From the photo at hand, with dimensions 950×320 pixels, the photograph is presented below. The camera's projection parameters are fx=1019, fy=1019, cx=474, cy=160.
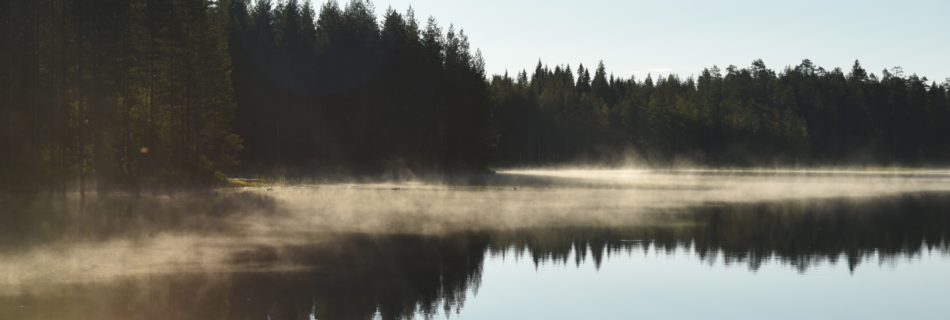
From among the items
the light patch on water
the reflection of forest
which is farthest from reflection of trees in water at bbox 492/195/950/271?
the light patch on water

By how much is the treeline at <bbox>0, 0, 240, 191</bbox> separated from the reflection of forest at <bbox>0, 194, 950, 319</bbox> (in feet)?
40.4

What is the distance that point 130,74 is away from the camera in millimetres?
56938

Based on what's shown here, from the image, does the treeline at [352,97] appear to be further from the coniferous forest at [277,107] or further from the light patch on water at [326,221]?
the light patch on water at [326,221]

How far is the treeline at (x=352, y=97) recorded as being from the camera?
306 ft

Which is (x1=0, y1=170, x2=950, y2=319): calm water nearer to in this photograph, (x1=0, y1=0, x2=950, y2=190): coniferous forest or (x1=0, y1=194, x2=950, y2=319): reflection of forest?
(x1=0, y1=194, x2=950, y2=319): reflection of forest

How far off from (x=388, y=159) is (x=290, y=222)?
5828cm

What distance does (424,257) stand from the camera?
2683cm

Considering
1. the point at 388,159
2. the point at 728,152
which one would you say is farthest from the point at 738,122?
the point at 388,159

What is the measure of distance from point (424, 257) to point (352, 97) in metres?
70.6

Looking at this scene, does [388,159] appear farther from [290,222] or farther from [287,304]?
[287,304]

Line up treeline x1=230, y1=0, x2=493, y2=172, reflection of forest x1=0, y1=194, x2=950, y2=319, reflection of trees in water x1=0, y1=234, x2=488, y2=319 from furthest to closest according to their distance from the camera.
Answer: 1. treeline x1=230, y1=0, x2=493, y2=172
2. reflection of forest x1=0, y1=194, x2=950, y2=319
3. reflection of trees in water x1=0, y1=234, x2=488, y2=319

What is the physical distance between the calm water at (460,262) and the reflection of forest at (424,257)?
2.8 inches

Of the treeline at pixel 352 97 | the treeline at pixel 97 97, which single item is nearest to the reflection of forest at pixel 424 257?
the treeline at pixel 97 97

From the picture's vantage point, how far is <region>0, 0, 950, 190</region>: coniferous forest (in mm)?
55000
